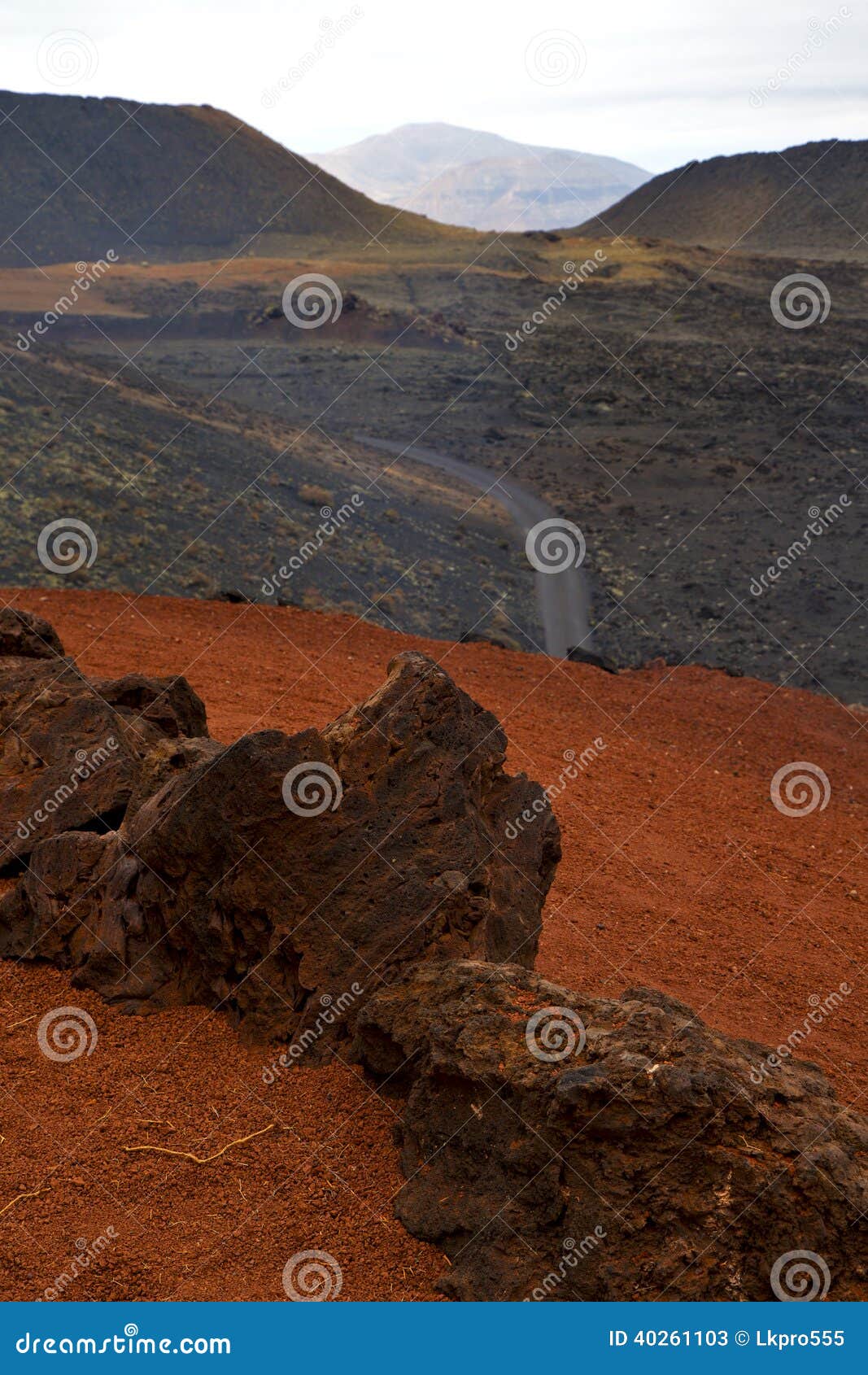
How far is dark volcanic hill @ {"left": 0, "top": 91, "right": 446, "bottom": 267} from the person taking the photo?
92.8 meters

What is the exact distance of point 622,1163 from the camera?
15.9ft

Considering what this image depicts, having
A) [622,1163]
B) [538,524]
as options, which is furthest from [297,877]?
[538,524]

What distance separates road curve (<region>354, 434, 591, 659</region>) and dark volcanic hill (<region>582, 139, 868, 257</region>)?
157 feet

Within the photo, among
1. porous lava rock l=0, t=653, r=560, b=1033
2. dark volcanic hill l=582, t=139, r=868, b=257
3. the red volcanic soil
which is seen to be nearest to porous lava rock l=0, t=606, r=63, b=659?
the red volcanic soil

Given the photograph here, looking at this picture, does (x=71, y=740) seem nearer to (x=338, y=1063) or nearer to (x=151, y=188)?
(x=338, y=1063)

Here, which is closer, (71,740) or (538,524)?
(71,740)

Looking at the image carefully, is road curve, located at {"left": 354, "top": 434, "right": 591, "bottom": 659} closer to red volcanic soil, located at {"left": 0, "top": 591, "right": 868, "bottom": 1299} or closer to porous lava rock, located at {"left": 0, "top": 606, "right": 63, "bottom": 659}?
red volcanic soil, located at {"left": 0, "top": 591, "right": 868, "bottom": 1299}

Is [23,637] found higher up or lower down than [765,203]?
lower down

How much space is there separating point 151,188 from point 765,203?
52427mm

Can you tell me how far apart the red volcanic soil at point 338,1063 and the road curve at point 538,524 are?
32.4ft

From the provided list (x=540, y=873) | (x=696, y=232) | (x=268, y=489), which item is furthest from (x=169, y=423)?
(x=696, y=232)

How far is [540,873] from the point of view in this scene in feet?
25.6

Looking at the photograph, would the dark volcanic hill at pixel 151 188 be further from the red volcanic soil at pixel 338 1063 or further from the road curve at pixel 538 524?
the red volcanic soil at pixel 338 1063

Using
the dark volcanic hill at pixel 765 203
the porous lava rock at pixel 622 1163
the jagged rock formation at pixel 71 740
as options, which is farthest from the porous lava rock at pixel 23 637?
the dark volcanic hill at pixel 765 203
